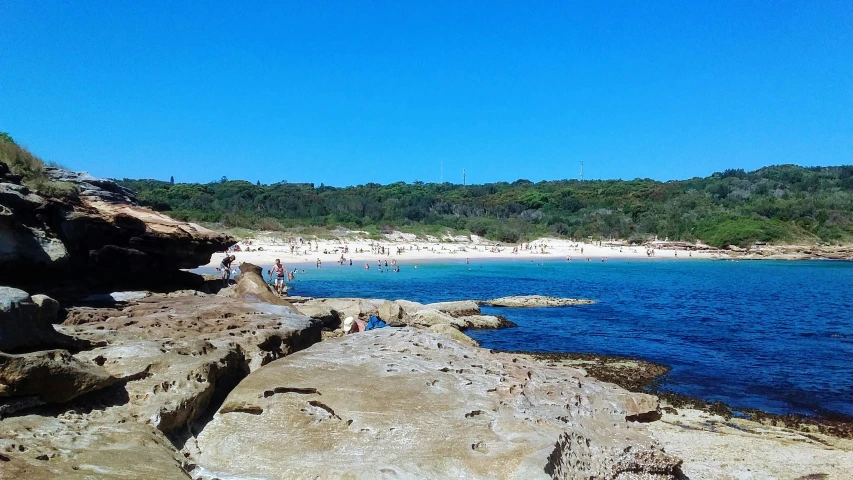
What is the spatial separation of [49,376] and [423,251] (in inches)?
2558

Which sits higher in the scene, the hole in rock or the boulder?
the hole in rock

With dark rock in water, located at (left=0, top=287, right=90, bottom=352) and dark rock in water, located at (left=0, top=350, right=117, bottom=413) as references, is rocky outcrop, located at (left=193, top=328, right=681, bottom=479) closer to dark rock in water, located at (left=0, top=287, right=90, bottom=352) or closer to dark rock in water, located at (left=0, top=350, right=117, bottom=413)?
dark rock in water, located at (left=0, top=350, right=117, bottom=413)

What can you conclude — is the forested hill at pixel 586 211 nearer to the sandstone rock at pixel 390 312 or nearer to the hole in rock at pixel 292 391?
the sandstone rock at pixel 390 312

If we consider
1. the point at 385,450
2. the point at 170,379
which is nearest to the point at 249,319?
the point at 170,379

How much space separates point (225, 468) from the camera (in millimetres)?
4914

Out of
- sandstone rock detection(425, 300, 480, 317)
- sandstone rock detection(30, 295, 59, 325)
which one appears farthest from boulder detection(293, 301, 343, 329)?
sandstone rock detection(30, 295, 59, 325)

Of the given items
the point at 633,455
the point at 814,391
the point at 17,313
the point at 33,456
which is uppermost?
the point at 17,313

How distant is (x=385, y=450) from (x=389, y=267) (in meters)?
49.9

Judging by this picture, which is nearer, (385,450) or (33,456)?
(33,456)

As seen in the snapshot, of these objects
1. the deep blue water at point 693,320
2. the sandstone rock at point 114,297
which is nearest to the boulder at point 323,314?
the sandstone rock at point 114,297

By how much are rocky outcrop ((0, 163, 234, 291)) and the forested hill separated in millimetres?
52303

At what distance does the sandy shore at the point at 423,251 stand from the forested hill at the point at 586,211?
479 centimetres

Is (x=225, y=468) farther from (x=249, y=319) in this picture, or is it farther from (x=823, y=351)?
(x=823, y=351)

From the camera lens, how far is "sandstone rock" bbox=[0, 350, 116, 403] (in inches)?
177
